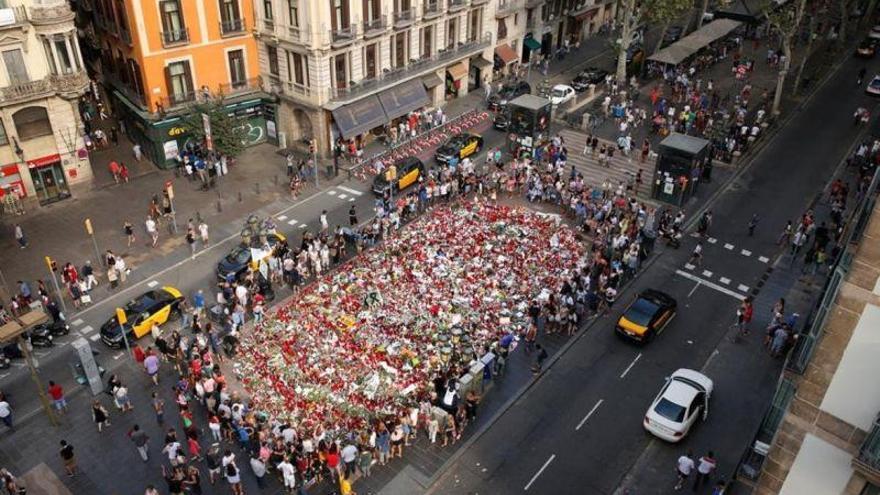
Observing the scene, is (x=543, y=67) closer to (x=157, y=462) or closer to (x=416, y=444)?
(x=416, y=444)

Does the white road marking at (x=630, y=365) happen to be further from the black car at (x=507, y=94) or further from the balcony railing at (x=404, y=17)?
the black car at (x=507, y=94)

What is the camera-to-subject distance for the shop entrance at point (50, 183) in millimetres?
43969

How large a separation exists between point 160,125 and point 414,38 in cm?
1982

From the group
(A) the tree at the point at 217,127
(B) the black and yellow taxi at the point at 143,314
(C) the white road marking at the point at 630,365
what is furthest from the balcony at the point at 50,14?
(C) the white road marking at the point at 630,365

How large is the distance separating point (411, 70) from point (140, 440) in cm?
3582

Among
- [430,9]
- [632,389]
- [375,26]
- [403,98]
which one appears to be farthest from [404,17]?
[632,389]

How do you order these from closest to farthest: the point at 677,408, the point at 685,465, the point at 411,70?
1. the point at 685,465
2. the point at 677,408
3. the point at 411,70

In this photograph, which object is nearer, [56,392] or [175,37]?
[56,392]

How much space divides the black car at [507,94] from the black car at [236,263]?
28.5 metres

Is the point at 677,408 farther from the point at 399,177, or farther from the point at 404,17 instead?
the point at 404,17

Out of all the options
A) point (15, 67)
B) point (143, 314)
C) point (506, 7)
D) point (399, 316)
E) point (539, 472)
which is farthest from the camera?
point (506, 7)

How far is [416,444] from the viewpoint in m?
28.2

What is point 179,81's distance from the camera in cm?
4700

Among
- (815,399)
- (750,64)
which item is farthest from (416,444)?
(750,64)
